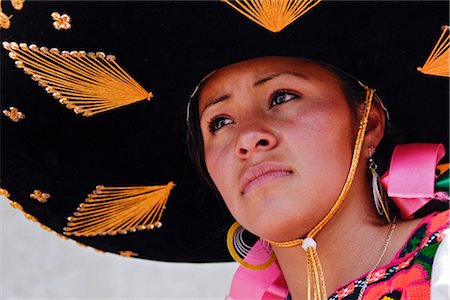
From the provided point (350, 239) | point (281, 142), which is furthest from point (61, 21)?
point (350, 239)

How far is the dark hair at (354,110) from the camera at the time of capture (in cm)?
199

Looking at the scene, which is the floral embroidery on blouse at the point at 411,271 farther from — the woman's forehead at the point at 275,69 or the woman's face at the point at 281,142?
the woman's forehead at the point at 275,69

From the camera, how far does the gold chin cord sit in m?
1.92

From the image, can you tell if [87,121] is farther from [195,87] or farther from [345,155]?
[345,155]

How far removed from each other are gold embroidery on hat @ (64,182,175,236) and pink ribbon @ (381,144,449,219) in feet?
2.01

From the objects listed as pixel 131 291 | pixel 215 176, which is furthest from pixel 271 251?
pixel 131 291

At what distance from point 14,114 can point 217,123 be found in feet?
1.53

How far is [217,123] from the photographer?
210cm

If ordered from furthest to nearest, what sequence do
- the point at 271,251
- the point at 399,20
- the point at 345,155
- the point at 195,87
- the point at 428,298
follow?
1. the point at 271,251
2. the point at 195,87
3. the point at 345,155
4. the point at 399,20
5. the point at 428,298

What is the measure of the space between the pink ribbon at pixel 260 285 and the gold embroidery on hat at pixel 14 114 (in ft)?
2.20

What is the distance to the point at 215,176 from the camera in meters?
2.09

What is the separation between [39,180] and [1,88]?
0.29 m

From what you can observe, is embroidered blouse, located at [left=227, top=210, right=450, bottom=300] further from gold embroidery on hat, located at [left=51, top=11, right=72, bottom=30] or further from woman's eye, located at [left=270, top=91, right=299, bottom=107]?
gold embroidery on hat, located at [left=51, top=11, right=72, bottom=30]

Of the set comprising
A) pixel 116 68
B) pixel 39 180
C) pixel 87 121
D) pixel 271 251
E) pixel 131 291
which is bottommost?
pixel 131 291
